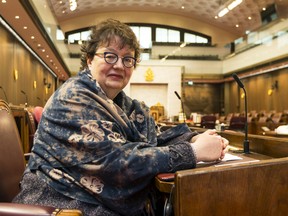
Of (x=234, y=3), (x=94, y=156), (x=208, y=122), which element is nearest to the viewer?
(x=94, y=156)

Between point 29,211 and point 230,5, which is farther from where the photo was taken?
point 230,5

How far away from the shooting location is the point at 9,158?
1443 millimetres

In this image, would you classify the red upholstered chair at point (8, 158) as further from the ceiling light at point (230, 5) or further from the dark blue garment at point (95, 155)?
the ceiling light at point (230, 5)

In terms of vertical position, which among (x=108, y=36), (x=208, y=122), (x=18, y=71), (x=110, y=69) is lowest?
(x=208, y=122)

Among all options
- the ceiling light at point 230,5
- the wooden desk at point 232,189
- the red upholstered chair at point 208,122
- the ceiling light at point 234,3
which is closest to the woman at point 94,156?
the wooden desk at point 232,189

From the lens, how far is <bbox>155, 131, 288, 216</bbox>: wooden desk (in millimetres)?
952

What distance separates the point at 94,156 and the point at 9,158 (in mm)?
533

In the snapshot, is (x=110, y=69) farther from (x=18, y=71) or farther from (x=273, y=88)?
(x=273, y=88)

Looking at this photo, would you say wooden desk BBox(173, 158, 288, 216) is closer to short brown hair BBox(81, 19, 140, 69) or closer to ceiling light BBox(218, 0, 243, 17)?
short brown hair BBox(81, 19, 140, 69)

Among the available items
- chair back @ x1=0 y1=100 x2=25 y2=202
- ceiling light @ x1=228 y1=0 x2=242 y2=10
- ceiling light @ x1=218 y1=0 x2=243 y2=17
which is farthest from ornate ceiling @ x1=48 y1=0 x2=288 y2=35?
chair back @ x1=0 y1=100 x2=25 y2=202

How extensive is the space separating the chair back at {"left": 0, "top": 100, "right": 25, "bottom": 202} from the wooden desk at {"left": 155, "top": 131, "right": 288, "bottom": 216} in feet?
2.33

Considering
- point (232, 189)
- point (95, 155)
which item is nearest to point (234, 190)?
point (232, 189)

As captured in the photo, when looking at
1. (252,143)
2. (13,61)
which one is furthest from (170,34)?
(252,143)

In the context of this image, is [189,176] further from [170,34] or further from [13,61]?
[170,34]
